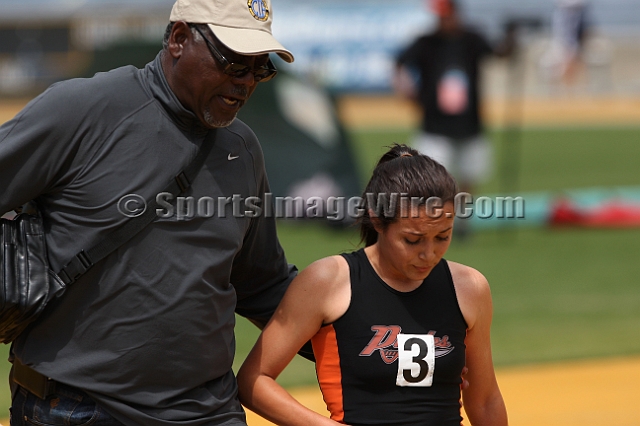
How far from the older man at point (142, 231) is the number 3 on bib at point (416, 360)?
0.60 meters

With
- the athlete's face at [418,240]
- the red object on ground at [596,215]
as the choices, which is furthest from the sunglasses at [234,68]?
the red object on ground at [596,215]

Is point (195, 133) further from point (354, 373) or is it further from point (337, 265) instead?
point (354, 373)

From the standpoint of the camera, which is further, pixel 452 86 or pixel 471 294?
pixel 452 86

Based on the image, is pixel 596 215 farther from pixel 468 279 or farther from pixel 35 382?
pixel 35 382

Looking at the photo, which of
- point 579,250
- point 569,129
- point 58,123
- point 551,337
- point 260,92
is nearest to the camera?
point 58,123

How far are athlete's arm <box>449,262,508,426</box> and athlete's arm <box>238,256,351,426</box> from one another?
40cm

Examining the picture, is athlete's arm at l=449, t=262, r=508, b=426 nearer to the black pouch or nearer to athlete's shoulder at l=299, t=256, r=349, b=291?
athlete's shoulder at l=299, t=256, r=349, b=291

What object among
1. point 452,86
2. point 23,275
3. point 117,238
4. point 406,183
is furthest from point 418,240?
point 452,86

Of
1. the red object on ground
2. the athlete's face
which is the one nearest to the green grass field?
the red object on ground

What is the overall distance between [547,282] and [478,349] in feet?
19.4

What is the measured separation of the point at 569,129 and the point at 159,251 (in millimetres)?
22516

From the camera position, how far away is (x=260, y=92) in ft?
39.8

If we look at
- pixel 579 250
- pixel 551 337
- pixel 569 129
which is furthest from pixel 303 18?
pixel 551 337

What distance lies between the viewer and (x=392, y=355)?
292cm
